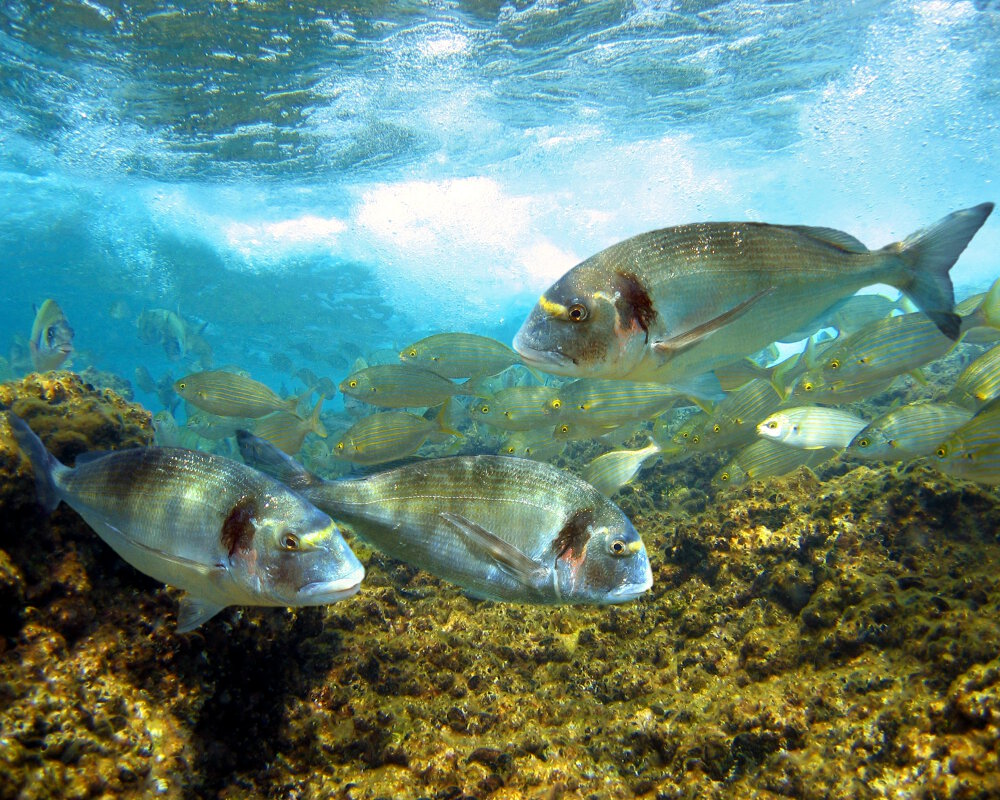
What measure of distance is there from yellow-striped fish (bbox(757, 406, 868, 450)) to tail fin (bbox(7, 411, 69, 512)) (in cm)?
509

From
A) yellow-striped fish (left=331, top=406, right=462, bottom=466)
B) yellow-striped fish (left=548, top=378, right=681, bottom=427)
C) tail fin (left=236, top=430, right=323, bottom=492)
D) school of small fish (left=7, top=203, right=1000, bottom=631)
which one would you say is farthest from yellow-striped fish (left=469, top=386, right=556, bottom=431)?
tail fin (left=236, top=430, right=323, bottom=492)

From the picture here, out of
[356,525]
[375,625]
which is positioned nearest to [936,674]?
[356,525]

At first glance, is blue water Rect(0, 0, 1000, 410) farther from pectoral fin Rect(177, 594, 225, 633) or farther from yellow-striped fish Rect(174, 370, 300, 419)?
pectoral fin Rect(177, 594, 225, 633)

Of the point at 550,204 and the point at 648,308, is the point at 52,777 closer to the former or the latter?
the point at 648,308

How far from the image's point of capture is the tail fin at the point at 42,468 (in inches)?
94.0

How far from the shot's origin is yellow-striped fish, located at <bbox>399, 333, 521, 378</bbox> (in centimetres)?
606

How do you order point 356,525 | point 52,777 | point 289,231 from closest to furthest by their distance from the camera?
point 52,777
point 356,525
point 289,231

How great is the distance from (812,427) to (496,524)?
375cm

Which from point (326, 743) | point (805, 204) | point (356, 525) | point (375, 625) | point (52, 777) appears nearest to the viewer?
point (52, 777)

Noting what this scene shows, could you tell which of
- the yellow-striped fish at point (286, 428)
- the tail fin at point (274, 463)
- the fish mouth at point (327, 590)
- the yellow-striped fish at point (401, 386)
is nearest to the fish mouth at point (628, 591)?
the fish mouth at point (327, 590)

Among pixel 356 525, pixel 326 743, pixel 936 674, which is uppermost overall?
pixel 356 525

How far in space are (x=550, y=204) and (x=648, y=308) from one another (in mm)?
28611

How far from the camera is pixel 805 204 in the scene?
3036 centimetres

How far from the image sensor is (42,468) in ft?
7.92
